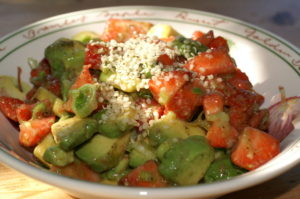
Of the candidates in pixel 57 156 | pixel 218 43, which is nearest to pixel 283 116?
pixel 218 43

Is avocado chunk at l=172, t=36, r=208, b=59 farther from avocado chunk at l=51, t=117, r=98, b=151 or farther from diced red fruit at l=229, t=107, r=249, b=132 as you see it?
avocado chunk at l=51, t=117, r=98, b=151

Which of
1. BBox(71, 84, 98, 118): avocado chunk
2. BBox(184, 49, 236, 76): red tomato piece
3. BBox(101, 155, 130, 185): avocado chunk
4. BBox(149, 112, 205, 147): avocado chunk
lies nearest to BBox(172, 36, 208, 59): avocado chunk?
BBox(184, 49, 236, 76): red tomato piece

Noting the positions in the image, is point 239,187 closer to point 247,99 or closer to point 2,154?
point 247,99

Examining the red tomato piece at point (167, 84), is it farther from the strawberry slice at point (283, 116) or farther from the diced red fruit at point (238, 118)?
the strawberry slice at point (283, 116)

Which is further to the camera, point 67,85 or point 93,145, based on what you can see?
point 67,85

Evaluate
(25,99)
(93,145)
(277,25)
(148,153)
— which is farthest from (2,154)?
(277,25)

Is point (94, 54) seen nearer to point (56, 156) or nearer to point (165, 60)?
point (165, 60)
